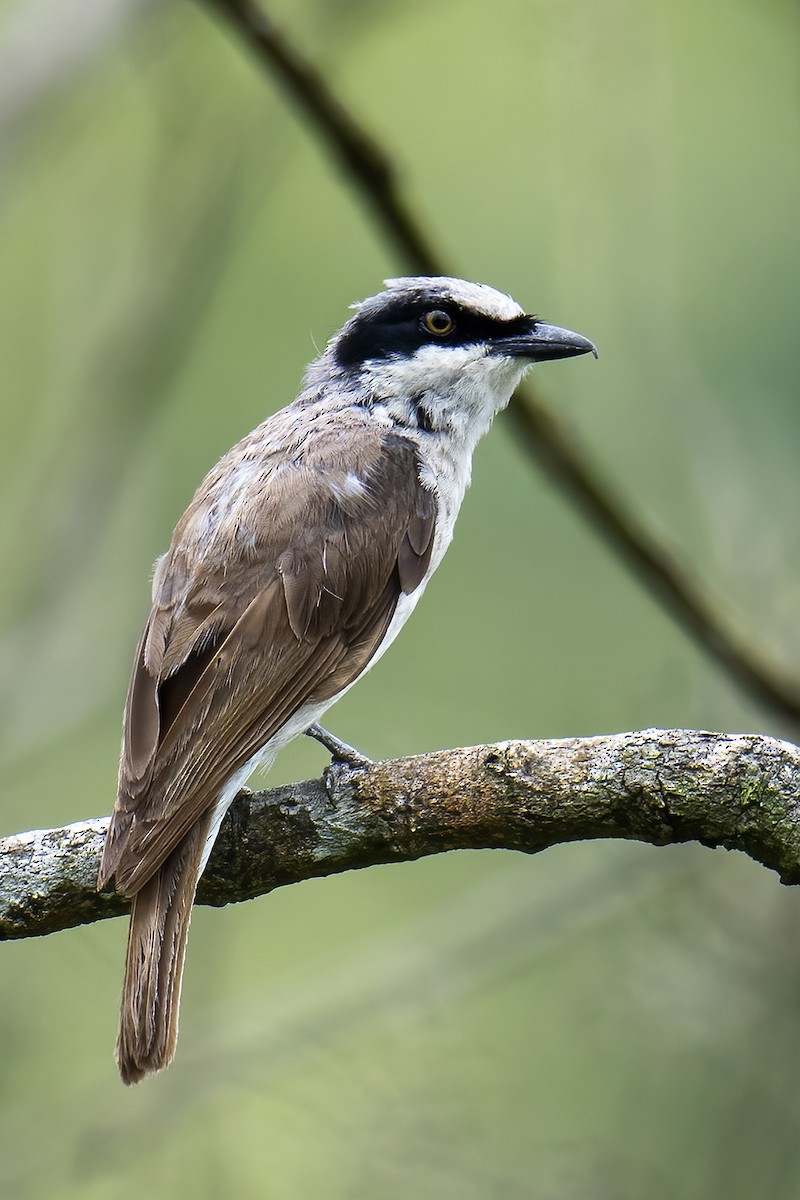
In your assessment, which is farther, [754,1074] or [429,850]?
[754,1074]

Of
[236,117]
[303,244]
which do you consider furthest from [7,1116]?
[303,244]

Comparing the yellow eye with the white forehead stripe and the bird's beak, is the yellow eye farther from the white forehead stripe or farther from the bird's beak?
the bird's beak

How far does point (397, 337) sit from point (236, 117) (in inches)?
74.3

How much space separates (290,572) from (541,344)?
4.16 feet

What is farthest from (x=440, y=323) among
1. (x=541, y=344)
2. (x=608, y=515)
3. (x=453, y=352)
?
(x=608, y=515)

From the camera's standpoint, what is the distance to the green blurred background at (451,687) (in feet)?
17.5

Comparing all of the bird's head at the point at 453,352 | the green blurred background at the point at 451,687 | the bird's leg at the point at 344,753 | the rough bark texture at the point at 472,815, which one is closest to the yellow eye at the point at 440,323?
the bird's head at the point at 453,352

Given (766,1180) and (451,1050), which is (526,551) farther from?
(766,1180)

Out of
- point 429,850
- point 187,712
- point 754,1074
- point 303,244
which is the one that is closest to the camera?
point 429,850

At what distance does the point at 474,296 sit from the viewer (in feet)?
16.5

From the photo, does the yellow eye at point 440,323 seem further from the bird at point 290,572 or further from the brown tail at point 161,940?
the brown tail at point 161,940

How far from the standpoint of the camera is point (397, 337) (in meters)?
5.16

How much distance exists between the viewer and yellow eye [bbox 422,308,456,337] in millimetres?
5090

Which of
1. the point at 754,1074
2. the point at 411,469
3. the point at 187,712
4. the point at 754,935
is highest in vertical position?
Result: the point at 411,469
